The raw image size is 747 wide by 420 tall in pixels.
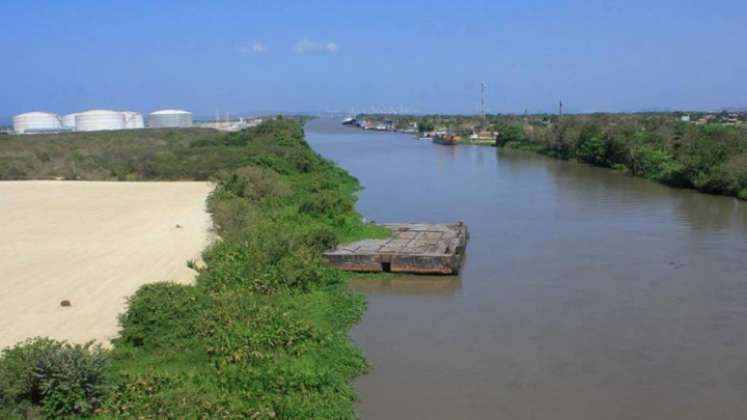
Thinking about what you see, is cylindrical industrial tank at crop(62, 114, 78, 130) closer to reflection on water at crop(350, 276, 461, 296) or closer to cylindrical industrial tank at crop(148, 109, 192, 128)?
cylindrical industrial tank at crop(148, 109, 192, 128)

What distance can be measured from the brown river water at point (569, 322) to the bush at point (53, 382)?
3.28m

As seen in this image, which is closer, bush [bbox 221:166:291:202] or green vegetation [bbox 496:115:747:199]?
bush [bbox 221:166:291:202]

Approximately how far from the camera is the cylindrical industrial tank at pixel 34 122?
68562mm

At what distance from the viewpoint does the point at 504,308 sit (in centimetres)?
1252

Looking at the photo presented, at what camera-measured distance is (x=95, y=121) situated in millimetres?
70688

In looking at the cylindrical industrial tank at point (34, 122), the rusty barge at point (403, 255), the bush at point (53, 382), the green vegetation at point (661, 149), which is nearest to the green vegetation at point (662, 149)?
the green vegetation at point (661, 149)

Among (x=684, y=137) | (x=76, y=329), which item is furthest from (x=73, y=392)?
(x=684, y=137)

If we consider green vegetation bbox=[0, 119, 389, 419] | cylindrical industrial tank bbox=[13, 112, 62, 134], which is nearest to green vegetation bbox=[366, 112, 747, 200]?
green vegetation bbox=[0, 119, 389, 419]

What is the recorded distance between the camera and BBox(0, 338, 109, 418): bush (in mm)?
6996

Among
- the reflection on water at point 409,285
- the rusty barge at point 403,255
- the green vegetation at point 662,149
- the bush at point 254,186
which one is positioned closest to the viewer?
the reflection on water at point 409,285

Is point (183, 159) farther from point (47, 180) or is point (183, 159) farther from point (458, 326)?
point (458, 326)

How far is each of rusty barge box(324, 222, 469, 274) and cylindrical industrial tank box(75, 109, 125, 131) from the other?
62.2 metres

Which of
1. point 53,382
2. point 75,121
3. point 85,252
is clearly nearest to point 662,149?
point 85,252

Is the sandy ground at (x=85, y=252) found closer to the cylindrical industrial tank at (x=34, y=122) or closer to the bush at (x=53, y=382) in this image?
the bush at (x=53, y=382)
